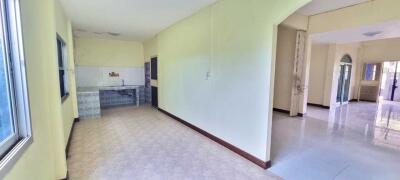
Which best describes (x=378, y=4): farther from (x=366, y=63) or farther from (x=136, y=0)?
(x=366, y=63)

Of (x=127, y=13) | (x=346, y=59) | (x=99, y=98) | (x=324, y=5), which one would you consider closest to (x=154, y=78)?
(x=99, y=98)

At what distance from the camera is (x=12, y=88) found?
4.24 ft

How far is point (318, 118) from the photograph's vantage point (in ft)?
17.5

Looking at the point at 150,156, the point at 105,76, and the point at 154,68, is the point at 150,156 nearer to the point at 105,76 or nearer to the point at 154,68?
the point at 154,68

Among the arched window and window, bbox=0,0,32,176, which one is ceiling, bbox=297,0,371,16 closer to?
the arched window

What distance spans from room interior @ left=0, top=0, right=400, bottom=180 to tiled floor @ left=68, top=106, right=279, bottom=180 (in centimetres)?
2

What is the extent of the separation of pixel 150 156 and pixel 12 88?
6.65 ft

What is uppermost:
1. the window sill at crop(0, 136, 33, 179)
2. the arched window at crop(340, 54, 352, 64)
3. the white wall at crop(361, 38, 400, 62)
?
the white wall at crop(361, 38, 400, 62)

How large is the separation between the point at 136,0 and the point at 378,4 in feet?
15.7

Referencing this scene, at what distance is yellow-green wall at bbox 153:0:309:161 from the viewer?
2.52 m

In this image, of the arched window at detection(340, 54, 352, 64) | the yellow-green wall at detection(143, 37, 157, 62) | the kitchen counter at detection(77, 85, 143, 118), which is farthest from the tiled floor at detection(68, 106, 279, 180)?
the arched window at detection(340, 54, 352, 64)

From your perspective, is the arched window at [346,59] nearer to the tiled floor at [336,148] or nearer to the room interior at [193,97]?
the room interior at [193,97]

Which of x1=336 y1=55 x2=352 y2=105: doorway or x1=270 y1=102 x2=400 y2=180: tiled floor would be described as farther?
x1=336 y1=55 x2=352 y2=105: doorway

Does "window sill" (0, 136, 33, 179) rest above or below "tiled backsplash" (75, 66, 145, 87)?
below
